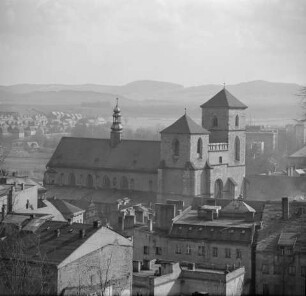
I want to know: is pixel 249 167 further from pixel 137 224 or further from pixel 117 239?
pixel 117 239

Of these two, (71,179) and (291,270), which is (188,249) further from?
(71,179)

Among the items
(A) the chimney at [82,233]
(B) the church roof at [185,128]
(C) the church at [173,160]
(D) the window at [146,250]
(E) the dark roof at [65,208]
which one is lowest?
(D) the window at [146,250]

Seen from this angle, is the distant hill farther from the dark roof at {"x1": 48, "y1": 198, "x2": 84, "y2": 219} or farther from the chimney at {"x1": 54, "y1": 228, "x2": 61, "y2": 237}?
the chimney at {"x1": 54, "y1": 228, "x2": 61, "y2": 237}

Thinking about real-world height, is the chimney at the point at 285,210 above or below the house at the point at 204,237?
above

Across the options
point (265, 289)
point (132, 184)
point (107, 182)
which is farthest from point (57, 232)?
point (107, 182)

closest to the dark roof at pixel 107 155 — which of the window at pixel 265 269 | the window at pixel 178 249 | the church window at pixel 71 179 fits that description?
the church window at pixel 71 179

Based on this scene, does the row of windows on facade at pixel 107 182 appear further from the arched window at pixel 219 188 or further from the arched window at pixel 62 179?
the arched window at pixel 219 188

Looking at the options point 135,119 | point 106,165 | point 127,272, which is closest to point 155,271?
point 127,272
